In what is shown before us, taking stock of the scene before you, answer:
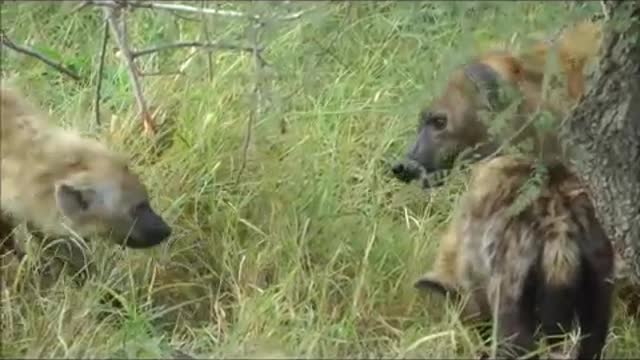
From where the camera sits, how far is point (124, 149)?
5766 mm

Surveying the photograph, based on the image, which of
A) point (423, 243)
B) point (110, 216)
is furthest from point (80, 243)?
point (423, 243)

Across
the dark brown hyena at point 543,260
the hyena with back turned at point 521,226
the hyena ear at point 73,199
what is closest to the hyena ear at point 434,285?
the hyena with back turned at point 521,226

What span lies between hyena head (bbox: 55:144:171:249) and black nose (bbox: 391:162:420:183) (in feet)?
2.40

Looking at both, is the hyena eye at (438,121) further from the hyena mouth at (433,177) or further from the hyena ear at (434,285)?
the hyena ear at (434,285)

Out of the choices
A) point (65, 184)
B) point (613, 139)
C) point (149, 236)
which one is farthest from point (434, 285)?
point (65, 184)

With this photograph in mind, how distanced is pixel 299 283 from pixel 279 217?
37 cm

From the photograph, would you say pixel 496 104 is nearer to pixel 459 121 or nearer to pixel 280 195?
pixel 459 121

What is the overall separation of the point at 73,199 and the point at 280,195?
2.33 feet

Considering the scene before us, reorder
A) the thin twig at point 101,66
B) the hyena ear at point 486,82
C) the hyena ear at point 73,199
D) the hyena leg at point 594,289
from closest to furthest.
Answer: the hyena leg at point 594,289, the hyena ear at point 486,82, the hyena ear at point 73,199, the thin twig at point 101,66

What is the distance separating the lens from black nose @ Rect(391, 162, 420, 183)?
5258 millimetres

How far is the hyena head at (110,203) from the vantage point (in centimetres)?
511

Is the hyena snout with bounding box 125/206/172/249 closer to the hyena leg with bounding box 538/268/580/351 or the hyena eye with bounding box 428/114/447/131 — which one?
the hyena eye with bounding box 428/114/447/131

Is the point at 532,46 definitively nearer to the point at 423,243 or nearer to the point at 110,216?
the point at 423,243

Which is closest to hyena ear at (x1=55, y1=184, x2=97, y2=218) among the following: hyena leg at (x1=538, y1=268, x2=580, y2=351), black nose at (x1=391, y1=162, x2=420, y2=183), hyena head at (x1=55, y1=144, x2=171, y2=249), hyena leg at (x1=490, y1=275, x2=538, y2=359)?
hyena head at (x1=55, y1=144, x2=171, y2=249)
